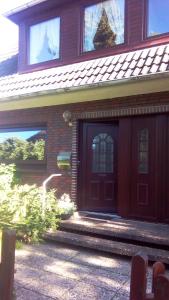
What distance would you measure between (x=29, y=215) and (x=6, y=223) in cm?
54

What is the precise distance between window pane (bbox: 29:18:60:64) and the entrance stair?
4.53 m

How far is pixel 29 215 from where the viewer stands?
6023mm

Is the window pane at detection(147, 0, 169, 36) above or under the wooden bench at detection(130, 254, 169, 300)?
above

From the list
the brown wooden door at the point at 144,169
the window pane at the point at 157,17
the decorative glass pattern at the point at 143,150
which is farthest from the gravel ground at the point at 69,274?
the window pane at the point at 157,17

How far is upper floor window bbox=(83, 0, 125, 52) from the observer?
748cm

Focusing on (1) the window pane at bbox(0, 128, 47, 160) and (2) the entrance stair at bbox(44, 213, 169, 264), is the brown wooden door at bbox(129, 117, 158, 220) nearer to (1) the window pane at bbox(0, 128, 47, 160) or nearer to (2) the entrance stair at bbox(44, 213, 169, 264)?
(2) the entrance stair at bbox(44, 213, 169, 264)

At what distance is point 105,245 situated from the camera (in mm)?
5207

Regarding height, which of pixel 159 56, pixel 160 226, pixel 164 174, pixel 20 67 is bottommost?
pixel 160 226

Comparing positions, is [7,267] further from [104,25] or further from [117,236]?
[104,25]

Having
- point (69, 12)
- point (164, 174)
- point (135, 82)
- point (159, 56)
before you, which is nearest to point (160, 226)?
point (164, 174)

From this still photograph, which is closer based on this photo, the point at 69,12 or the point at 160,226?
the point at 160,226

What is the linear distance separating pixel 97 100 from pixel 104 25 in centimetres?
200

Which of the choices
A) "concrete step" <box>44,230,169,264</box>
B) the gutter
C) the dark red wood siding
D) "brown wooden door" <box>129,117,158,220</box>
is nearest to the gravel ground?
"concrete step" <box>44,230,169,264</box>

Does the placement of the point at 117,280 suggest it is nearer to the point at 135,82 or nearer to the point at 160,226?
the point at 160,226
